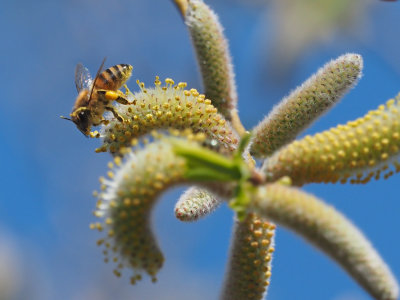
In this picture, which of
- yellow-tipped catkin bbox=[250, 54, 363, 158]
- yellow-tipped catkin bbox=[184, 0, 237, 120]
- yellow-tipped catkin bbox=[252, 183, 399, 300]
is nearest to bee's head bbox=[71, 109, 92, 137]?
yellow-tipped catkin bbox=[184, 0, 237, 120]

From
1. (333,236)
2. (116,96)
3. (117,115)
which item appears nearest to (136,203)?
(333,236)

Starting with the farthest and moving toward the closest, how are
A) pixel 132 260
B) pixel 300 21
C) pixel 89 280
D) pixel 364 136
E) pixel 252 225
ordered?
1. pixel 89 280
2. pixel 300 21
3. pixel 252 225
4. pixel 364 136
5. pixel 132 260

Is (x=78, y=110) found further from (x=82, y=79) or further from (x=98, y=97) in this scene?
(x=82, y=79)

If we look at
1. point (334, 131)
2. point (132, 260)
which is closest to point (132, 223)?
point (132, 260)

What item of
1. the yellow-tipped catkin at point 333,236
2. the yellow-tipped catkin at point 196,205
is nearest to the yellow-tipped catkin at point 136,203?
the yellow-tipped catkin at point 333,236

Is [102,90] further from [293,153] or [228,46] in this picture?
[293,153]

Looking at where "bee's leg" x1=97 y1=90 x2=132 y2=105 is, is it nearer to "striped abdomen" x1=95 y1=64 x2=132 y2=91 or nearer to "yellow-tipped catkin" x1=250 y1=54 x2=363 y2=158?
"striped abdomen" x1=95 y1=64 x2=132 y2=91

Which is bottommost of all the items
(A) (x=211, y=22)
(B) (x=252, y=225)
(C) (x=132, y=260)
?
(C) (x=132, y=260)
